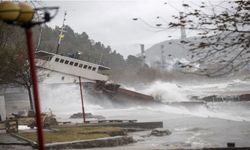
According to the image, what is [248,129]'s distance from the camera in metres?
29.8

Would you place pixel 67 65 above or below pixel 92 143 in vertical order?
above

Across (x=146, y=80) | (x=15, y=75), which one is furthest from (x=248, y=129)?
(x=146, y=80)

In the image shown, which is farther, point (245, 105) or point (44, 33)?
point (44, 33)

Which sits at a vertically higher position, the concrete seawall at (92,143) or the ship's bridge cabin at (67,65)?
the ship's bridge cabin at (67,65)

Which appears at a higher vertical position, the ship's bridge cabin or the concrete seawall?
the ship's bridge cabin

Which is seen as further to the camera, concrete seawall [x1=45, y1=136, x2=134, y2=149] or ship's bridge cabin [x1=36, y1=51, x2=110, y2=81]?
ship's bridge cabin [x1=36, y1=51, x2=110, y2=81]

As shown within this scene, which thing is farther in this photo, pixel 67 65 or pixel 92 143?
pixel 67 65

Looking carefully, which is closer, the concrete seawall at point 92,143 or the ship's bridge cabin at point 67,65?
the concrete seawall at point 92,143

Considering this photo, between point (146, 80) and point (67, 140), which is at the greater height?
point (146, 80)

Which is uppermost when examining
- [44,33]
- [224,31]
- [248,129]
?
[44,33]

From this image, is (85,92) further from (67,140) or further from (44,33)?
(44,33)

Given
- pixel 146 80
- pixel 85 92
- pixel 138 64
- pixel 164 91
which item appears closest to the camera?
pixel 85 92

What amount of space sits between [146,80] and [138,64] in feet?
125

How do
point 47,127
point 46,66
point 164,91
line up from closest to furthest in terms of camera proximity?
point 47,127 → point 46,66 → point 164,91
